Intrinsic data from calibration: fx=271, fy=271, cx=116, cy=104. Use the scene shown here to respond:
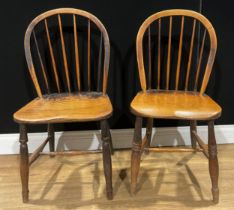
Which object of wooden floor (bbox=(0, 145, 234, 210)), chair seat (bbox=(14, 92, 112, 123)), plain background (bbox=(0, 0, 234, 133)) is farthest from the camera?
plain background (bbox=(0, 0, 234, 133))

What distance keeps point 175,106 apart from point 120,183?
533 mm

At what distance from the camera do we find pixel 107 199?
1319 mm

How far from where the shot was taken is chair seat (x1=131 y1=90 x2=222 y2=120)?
114 centimetres

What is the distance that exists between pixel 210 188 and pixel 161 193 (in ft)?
0.85

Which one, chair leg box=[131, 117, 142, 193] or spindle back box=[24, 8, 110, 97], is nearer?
chair leg box=[131, 117, 142, 193]

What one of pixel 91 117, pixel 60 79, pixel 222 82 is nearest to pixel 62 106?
pixel 91 117

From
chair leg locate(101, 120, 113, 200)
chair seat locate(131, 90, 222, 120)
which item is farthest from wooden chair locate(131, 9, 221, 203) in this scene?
chair leg locate(101, 120, 113, 200)

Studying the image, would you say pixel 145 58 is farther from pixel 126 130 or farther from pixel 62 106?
pixel 62 106

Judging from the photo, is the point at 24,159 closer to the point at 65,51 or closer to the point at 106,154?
the point at 106,154

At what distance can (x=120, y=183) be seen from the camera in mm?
1444

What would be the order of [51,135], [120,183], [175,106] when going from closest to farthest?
[175,106], [120,183], [51,135]

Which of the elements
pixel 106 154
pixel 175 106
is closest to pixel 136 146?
pixel 106 154

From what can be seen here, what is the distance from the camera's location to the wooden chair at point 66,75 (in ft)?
3.87

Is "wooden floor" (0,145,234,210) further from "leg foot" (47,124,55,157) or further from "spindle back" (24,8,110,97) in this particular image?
"spindle back" (24,8,110,97)
